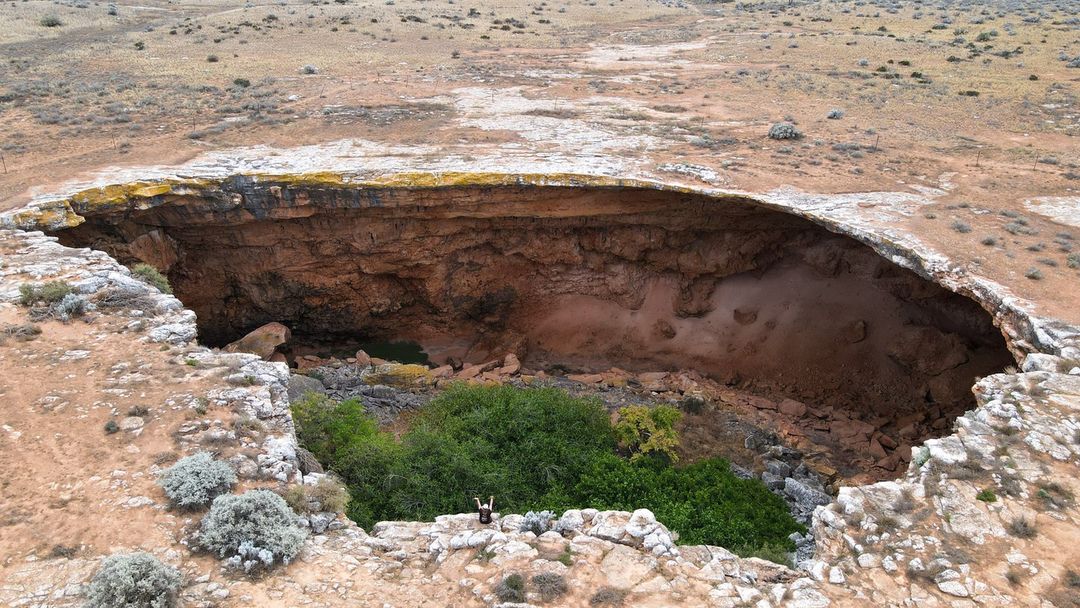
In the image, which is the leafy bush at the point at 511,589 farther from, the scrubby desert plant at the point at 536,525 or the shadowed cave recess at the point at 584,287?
the shadowed cave recess at the point at 584,287

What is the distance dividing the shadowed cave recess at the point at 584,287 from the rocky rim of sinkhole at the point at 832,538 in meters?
7.77

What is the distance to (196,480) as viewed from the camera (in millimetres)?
7539

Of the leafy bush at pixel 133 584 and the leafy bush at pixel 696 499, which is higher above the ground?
the leafy bush at pixel 133 584

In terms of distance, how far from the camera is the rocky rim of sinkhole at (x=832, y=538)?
6.75 metres

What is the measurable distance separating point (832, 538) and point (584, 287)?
14.0 m

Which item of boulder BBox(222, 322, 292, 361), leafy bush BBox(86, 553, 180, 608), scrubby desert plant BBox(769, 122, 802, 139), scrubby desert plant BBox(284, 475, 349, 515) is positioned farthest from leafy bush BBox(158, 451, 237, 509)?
scrubby desert plant BBox(769, 122, 802, 139)

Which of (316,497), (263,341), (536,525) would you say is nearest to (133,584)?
(316,497)

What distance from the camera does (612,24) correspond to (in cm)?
4462

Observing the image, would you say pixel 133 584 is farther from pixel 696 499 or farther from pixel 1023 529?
pixel 1023 529

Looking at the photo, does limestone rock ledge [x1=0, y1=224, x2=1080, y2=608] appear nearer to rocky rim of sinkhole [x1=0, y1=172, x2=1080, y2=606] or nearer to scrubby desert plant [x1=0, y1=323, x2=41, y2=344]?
rocky rim of sinkhole [x1=0, y1=172, x2=1080, y2=606]

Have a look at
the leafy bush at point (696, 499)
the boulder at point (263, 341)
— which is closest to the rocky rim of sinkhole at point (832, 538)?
the leafy bush at point (696, 499)

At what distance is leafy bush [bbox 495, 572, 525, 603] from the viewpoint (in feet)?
22.1

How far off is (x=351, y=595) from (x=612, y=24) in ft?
145

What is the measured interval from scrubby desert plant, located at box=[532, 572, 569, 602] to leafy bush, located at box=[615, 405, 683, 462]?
679cm
